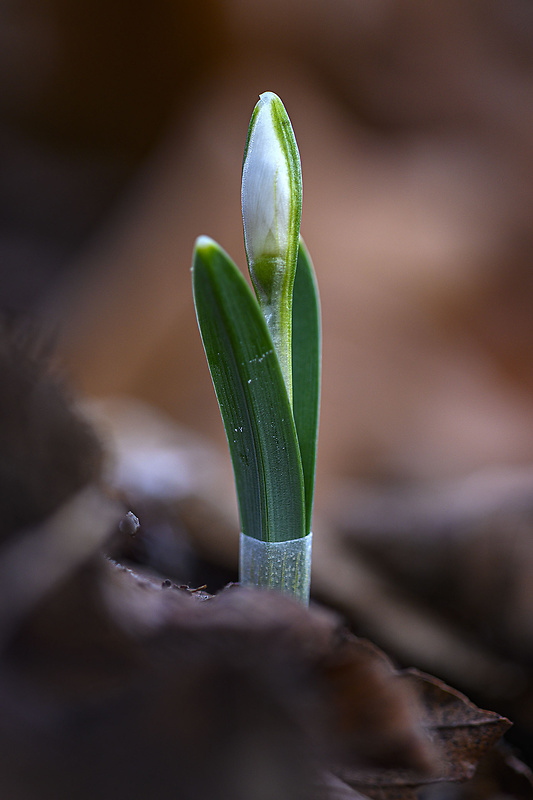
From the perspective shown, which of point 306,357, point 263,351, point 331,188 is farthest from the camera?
point 331,188

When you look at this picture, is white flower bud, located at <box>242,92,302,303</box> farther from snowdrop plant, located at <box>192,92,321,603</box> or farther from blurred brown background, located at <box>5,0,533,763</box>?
blurred brown background, located at <box>5,0,533,763</box>

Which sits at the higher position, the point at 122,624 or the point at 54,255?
the point at 54,255

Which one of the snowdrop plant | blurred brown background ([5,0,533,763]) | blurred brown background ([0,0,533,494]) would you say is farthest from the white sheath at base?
blurred brown background ([0,0,533,494])

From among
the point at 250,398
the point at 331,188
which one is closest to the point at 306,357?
the point at 250,398

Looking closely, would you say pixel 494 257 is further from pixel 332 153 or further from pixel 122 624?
pixel 122 624

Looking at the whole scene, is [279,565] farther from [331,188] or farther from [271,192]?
[331,188]

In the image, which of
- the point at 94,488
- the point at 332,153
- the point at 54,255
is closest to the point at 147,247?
the point at 54,255

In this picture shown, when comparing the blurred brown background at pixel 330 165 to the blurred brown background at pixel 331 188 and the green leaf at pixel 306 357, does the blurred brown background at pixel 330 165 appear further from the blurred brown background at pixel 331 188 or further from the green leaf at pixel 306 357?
the green leaf at pixel 306 357
